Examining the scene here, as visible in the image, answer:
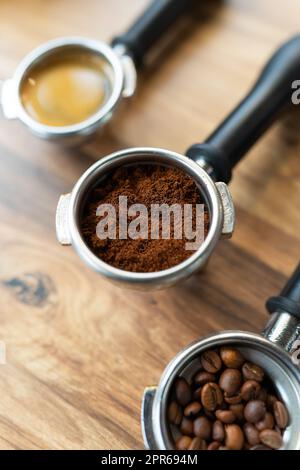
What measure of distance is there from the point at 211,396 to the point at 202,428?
4 centimetres

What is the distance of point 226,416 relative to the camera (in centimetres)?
65

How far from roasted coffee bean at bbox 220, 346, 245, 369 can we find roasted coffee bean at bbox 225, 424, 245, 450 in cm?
7

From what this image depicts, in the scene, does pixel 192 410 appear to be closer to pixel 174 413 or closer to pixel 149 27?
Answer: pixel 174 413

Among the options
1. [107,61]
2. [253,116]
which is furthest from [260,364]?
[107,61]

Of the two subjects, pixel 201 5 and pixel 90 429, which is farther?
pixel 201 5

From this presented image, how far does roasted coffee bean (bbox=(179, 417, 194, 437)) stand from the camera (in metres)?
0.64

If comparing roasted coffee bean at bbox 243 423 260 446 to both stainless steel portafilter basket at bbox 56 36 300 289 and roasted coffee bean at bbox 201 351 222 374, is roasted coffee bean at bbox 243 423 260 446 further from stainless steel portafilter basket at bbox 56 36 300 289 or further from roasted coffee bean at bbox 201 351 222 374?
stainless steel portafilter basket at bbox 56 36 300 289

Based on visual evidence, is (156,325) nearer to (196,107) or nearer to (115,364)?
(115,364)

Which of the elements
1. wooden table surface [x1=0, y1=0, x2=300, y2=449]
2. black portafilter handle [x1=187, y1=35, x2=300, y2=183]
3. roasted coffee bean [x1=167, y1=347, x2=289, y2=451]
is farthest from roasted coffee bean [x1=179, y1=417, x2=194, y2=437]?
black portafilter handle [x1=187, y1=35, x2=300, y2=183]

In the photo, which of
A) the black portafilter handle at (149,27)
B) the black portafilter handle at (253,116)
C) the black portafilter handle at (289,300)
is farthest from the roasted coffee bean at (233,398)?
the black portafilter handle at (149,27)

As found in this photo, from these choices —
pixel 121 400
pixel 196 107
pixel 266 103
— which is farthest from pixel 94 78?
pixel 121 400

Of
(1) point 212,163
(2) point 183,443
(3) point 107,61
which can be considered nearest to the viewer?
(2) point 183,443

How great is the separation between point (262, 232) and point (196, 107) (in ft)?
0.85

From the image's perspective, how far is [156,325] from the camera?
2.63ft
